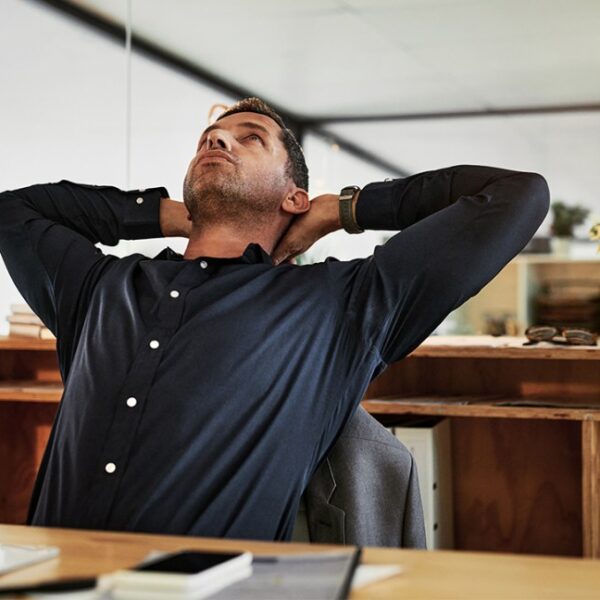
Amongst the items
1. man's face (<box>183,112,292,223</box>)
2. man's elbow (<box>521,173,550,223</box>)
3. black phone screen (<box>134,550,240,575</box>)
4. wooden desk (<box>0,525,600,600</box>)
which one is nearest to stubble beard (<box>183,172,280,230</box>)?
man's face (<box>183,112,292,223</box>)

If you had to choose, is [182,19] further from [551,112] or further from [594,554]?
[594,554]

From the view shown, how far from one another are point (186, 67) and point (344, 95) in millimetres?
1379

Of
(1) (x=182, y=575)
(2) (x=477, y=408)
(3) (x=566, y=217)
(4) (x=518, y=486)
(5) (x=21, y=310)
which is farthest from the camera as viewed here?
(3) (x=566, y=217)

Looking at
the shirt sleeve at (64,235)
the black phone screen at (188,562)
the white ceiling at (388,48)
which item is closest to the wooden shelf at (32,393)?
the shirt sleeve at (64,235)

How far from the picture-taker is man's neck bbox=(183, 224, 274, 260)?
69.4 inches

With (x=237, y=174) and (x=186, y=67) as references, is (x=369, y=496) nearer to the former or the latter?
(x=237, y=174)

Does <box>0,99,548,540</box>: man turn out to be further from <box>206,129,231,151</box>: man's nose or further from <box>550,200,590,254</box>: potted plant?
<box>550,200,590,254</box>: potted plant

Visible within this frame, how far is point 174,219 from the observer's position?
6.21ft

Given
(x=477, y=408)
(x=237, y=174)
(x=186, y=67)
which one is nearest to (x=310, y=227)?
(x=237, y=174)

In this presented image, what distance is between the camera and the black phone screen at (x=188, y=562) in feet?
2.51

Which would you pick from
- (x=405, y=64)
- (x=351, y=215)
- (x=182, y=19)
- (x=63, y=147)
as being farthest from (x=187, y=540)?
(x=405, y=64)

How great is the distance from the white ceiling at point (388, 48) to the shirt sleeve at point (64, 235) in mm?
3785

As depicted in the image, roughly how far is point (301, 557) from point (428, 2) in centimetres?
489

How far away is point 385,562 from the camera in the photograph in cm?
85
